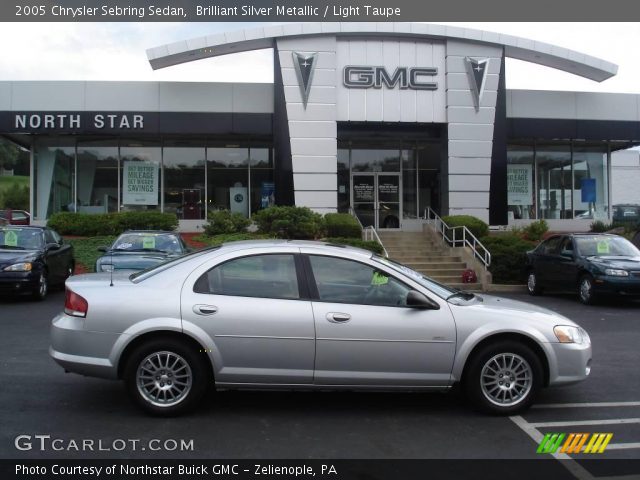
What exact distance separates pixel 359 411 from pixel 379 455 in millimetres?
1012

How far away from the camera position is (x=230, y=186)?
2294 cm

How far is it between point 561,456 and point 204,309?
Result: 9.98 ft

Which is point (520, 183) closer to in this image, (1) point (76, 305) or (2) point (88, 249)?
(2) point (88, 249)

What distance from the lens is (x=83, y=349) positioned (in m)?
5.12

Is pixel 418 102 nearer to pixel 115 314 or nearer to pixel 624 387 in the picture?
pixel 624 387

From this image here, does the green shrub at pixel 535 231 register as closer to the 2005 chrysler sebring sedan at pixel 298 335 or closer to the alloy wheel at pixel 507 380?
the 2005 chrysler sebring sedan at pixel 298 335

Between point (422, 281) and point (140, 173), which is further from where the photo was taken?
point (140, 173)

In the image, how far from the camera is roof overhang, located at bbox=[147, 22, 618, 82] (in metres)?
19.6

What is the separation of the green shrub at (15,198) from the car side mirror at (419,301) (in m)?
57.0

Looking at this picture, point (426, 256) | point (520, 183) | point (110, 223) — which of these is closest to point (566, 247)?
point (426, 256)

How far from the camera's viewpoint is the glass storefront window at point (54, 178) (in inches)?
874

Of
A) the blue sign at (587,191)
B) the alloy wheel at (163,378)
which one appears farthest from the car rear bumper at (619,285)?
the blue sign at (587,191)

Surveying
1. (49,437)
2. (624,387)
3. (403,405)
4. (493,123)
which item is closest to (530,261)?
(493,123)

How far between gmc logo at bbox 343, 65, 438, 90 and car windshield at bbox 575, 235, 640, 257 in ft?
29.8
